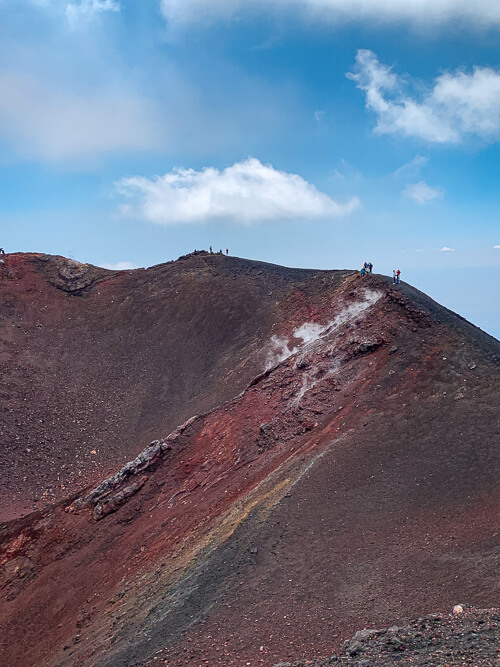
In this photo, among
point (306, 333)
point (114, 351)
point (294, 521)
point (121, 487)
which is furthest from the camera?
point (114, 351)

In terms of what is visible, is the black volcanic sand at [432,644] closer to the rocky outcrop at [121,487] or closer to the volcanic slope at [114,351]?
the rocky outcrop at [121,487]

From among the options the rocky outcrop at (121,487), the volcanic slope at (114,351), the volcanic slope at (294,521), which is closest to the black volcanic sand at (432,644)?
the volcanic slope at (294,521)

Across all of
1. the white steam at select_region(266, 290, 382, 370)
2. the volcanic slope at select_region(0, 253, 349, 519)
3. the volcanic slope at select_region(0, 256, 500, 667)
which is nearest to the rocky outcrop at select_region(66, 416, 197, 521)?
the volcanic slope at select_region(0, 256, 500, 667)

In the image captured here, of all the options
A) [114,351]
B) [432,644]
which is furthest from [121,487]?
[114,351]

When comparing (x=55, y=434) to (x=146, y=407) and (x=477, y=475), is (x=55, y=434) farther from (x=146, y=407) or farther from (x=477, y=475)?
(x=477, y=475)

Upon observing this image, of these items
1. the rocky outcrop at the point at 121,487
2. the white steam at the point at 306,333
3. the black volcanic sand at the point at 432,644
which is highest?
the white steam at the point at 306,333

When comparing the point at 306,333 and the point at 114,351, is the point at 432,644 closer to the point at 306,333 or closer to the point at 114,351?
the point at 306,333

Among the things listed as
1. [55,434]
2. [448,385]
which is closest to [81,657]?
[448,385]

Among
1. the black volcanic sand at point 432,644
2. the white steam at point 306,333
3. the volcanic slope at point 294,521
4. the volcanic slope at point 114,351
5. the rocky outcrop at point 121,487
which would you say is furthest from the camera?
the volcanic slope at point 114,351
